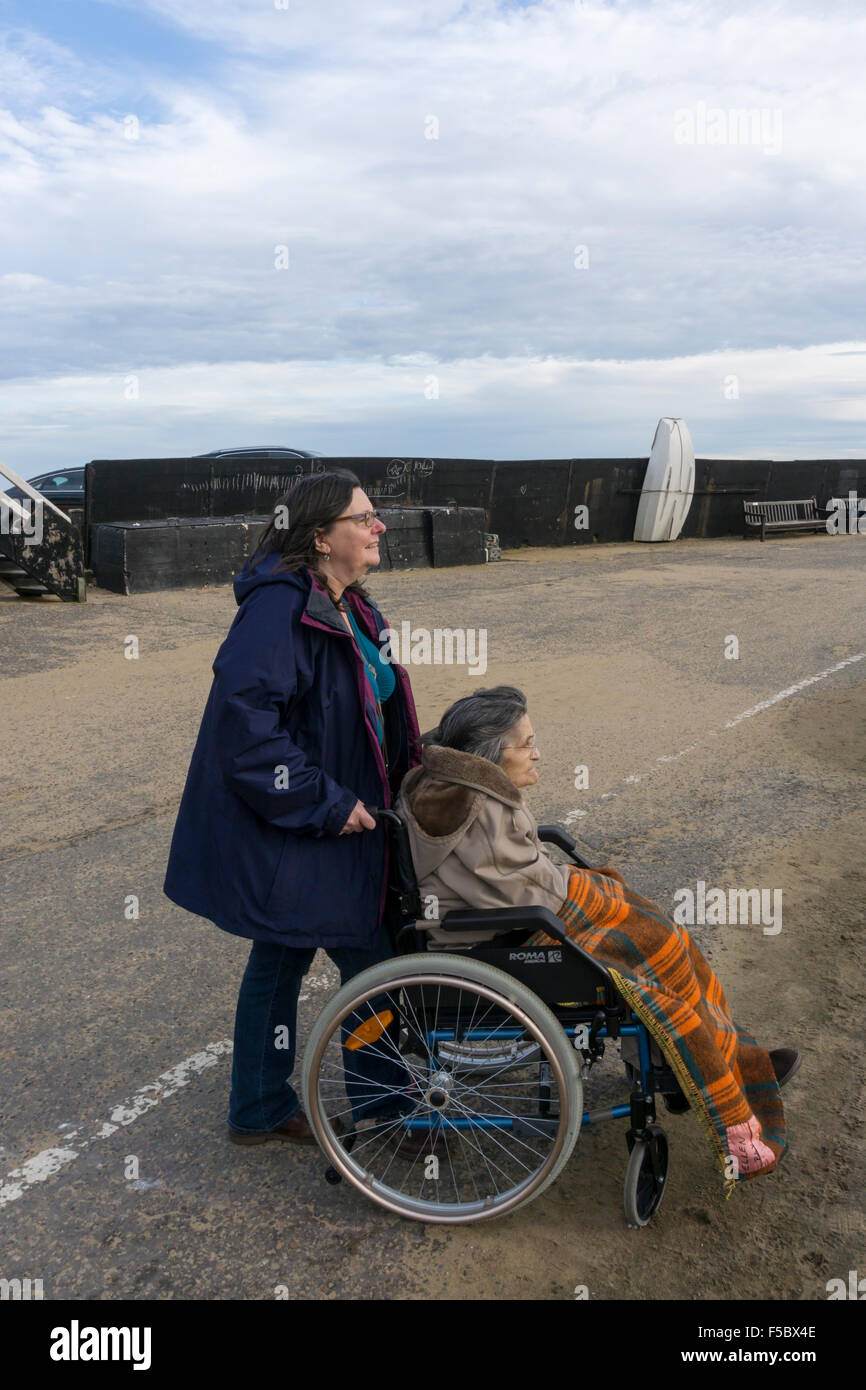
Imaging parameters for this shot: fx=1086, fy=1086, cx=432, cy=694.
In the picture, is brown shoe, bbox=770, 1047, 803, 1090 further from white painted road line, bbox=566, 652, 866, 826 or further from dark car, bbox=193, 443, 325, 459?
dark car, bbox=193, 443, 325, 459

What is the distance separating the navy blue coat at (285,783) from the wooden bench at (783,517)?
900 inches

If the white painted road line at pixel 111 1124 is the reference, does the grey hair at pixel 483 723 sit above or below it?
above

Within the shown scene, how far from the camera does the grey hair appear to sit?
281 cm

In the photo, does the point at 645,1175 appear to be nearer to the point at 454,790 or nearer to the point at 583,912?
the point at 583,912

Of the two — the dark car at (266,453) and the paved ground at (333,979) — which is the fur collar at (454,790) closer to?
the paved ground at (333,979)

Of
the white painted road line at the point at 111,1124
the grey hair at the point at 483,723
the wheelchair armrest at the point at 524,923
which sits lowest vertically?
the white painted road line at the point at 111,1124

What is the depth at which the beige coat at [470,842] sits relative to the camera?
2652 mm

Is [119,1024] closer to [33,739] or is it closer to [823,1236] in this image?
[823,1236]

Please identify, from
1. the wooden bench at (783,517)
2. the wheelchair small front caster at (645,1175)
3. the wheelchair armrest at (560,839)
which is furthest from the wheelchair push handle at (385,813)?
the wooden bench at (783,517)

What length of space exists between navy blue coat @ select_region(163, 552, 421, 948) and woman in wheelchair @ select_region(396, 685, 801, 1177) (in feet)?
0.50

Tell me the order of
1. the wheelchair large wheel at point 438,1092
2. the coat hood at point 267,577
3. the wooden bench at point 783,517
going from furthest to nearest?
the wooden bench at point 783,517 → the coat hood at point 267,577 → the wheelchair large wheel at point 438,1092

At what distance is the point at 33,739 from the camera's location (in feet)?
24.2

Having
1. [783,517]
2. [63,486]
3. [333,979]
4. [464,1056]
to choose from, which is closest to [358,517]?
[464,1056]

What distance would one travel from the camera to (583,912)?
2.73 m
